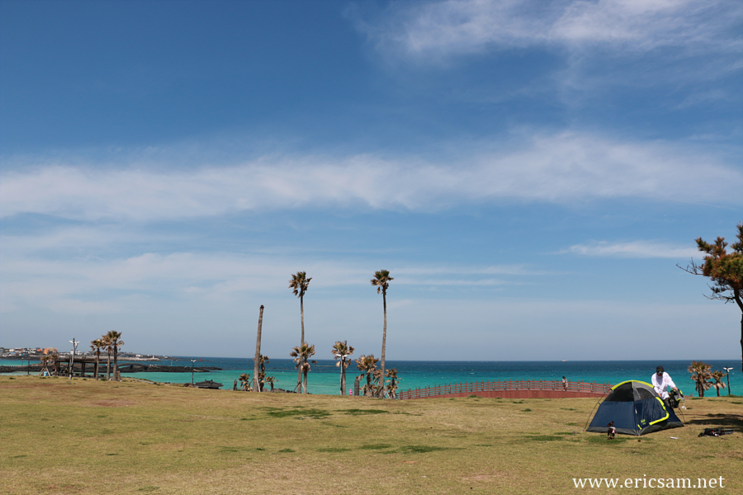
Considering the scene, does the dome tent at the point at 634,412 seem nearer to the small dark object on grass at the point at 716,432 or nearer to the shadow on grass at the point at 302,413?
the small dark object on grass at the point at 716,432

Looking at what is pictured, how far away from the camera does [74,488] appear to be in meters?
11.5

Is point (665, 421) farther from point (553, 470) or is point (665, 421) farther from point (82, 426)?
point (82, 426)

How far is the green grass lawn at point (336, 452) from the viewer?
11555 millimetres

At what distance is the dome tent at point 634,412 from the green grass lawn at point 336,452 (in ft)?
1.69

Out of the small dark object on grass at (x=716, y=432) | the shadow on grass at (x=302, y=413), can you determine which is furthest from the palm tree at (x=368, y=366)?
the small dark object on grass at (x=716, y=432)

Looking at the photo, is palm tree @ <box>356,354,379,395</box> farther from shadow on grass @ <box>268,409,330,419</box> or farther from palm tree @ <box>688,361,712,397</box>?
palm tree @ <box>688,361,712,397</box>

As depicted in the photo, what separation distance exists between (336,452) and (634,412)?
1063 centimetres

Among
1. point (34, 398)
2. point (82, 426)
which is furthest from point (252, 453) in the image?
point (34, 398)

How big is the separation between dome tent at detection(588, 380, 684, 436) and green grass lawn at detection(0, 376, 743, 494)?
514 millimetres

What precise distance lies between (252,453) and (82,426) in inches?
435

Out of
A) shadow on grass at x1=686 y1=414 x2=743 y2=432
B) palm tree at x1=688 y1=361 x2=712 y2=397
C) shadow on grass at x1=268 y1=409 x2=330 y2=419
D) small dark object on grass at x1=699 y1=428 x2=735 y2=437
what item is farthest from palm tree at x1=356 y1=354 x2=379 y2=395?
small dark object on grass at x1=699 y1=428 x2=735 y2=437

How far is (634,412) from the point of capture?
17312 mm

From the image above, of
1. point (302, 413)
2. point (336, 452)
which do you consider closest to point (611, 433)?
point (336, 452)

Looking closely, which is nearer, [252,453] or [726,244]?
[252,453]
